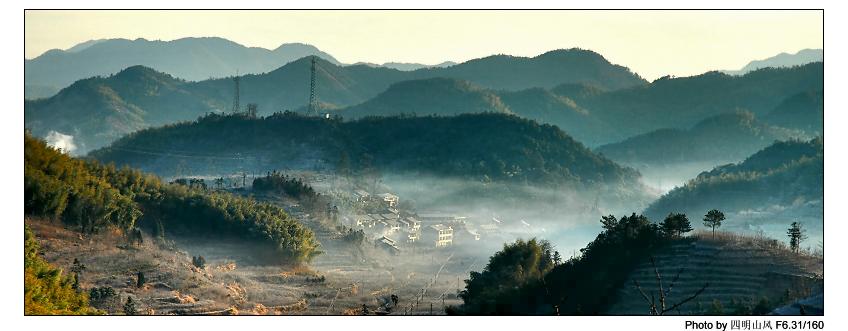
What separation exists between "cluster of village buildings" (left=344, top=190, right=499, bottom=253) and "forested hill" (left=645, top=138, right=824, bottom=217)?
21.9m

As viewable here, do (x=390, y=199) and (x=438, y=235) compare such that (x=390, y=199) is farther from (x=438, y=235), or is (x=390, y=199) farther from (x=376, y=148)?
(x=376, y=148)

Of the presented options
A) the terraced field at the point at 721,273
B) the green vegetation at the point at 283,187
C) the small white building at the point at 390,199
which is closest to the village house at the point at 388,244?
the green vegetation at the point at 283,187

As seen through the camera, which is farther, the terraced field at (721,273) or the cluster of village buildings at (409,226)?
the cluster of village buildings at (409,226)

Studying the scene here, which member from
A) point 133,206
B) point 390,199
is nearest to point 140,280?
point 133,206

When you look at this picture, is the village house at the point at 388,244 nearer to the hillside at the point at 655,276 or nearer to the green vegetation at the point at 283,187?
the green vegetation at the point at 283,187

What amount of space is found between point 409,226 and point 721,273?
239ft

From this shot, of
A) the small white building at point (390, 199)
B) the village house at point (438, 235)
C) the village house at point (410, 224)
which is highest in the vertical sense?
the small white building at point (390, 199)

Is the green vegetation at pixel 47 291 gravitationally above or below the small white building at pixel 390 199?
below

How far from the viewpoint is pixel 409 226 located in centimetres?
12431

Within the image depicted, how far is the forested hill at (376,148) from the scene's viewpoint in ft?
518

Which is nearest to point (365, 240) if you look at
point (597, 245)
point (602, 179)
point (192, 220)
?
point (192, 220)

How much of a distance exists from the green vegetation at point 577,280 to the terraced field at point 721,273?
0.79 meters

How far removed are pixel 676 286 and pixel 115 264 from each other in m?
27.4

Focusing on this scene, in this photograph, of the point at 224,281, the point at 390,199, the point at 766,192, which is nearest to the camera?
the point at 224,281
